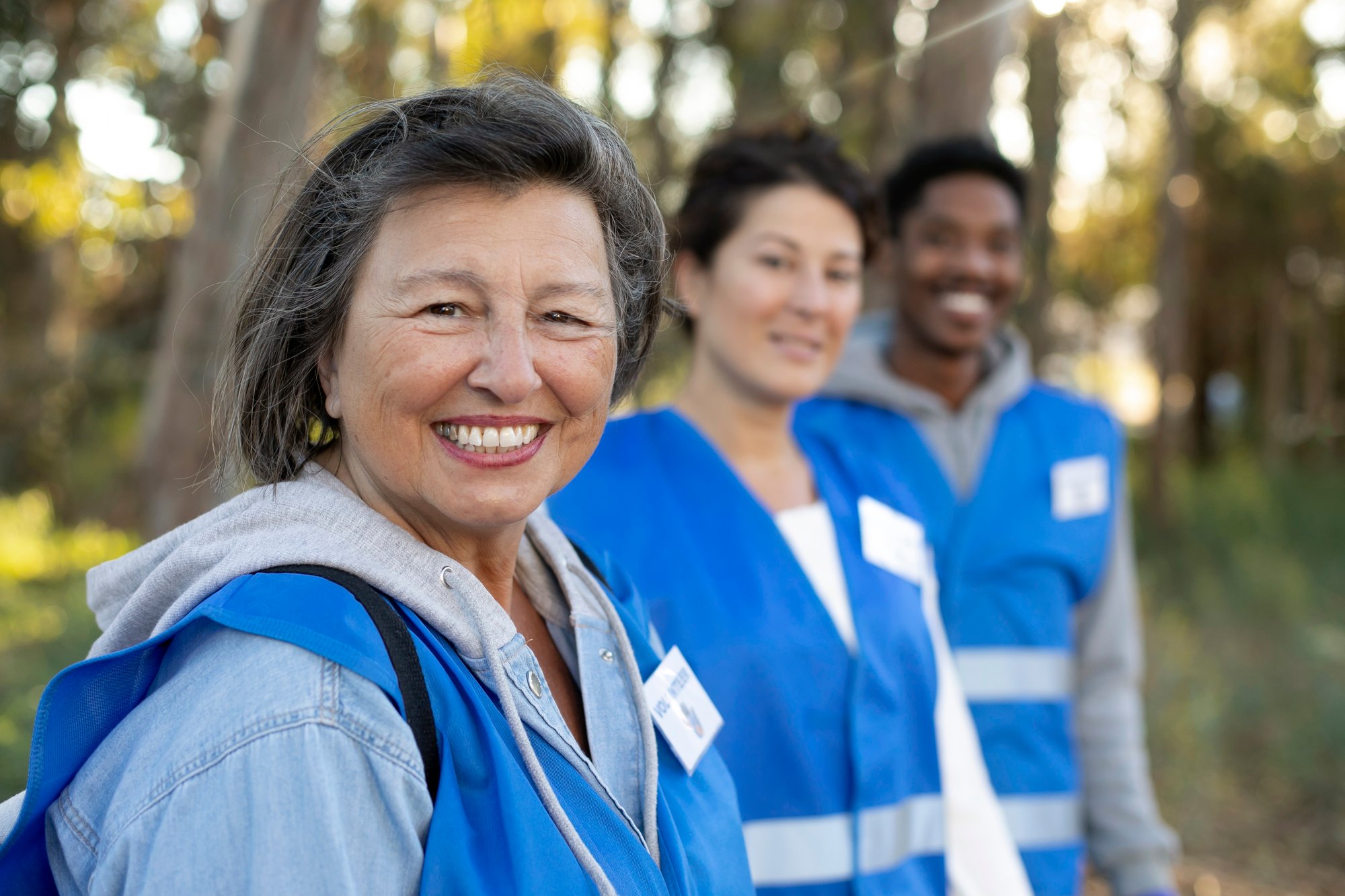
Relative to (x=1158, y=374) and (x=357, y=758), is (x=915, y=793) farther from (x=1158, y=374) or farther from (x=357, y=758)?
(x=1158, y=374)

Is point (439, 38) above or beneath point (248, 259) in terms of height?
above

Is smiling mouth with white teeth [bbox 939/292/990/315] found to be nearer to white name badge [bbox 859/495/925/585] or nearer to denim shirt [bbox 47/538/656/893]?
white name badge [bbox 859/495/925/585]

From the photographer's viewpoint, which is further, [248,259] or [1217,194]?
[1217,194]

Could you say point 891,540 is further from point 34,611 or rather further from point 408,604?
point 34,611

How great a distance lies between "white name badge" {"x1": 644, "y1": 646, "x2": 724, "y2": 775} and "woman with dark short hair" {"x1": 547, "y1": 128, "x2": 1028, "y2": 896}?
226mm

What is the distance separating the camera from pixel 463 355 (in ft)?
4.17

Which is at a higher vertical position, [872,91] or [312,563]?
[872,91]

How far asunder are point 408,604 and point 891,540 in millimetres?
1386

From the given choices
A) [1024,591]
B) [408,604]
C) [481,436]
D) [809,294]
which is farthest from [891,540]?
[408,604]

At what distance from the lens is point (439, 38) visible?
33.7 ft

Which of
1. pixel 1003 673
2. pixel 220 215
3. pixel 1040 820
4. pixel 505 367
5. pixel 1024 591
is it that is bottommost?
pixel 1040 820

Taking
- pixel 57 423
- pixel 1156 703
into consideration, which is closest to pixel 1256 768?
pixel 1156 703

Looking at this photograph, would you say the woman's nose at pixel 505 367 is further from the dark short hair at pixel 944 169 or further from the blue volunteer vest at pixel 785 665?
the dark short hair at pixel 944 169

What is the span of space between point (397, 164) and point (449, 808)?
2.38 feet
